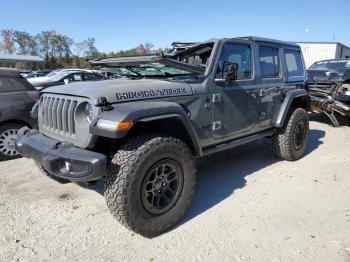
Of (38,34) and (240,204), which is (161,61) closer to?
(240,204)

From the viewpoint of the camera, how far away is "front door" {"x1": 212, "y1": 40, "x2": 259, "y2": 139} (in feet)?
12.9

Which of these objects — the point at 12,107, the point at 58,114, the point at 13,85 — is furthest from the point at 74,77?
the point at 58,114

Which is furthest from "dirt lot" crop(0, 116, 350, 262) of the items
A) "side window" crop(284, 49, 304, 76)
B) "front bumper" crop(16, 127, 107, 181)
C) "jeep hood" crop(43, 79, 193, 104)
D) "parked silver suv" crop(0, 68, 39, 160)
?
"side window" crop(284, 49, 304, 76)

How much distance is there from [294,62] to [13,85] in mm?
4998

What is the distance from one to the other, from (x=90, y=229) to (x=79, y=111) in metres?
1.22

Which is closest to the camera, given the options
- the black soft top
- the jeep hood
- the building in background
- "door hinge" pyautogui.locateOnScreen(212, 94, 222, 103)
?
the jeep hood

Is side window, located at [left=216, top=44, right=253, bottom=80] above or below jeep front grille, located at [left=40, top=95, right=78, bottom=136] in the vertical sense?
above

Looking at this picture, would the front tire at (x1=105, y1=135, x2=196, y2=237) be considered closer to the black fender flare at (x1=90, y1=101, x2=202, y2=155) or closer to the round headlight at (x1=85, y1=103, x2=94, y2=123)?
the black fender flare at (x1=90, y1=101, x2=202, y2=155)

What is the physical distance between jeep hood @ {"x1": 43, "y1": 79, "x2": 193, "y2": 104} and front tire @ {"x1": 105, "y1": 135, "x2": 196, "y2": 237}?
0.44 m

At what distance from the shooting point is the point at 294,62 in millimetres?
5590

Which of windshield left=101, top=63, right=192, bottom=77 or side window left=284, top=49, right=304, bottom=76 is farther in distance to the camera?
side window left=284, top=49, right=304, bottom=76

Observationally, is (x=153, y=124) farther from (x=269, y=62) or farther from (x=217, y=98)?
(x=269, y=62)

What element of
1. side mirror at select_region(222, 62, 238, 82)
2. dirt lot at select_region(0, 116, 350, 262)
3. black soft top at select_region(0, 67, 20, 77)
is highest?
side mirror at select_region(222, 62, 238, 82)

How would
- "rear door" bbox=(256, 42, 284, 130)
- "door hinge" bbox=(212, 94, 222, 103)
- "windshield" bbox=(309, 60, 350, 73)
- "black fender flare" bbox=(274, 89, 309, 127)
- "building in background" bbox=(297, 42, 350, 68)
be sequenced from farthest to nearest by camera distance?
"building in background" bbox=(297, 42, 350, 68) < "windshield" bbox=(309, 60, 350, 73) < "black fender flare" bbox=(274, 89, 309, 127) < "rear door" bbox=(256, 42, 284, 130) < "door hinge" bbox=(212, 94, 222, 103)
